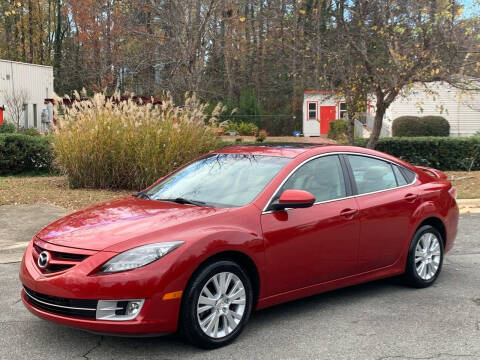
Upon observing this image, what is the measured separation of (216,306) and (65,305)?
108 centimetres

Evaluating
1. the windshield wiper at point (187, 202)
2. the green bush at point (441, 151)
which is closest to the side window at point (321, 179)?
the windshield wiper at point (187, 202)

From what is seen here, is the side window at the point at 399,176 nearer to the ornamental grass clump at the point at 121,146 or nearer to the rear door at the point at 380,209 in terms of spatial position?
the rear door at the point at 380,209

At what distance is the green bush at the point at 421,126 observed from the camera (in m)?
29.4

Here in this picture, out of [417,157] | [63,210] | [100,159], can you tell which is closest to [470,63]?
[417,157]

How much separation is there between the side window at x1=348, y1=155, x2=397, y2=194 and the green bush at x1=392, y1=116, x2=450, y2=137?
24.1 m

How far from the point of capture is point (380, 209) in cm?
570

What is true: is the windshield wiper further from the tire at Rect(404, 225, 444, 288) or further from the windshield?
the tire at Rect(404, 225, 444, 288)

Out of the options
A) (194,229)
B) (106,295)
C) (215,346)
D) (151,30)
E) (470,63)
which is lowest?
(215,346)

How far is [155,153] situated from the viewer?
12.3 m

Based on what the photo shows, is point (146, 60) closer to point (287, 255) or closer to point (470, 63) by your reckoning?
point (470, 63)

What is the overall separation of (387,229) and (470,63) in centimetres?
1032

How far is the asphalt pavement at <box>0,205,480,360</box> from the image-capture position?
4.38 metres

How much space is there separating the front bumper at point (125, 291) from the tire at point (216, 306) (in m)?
0.11

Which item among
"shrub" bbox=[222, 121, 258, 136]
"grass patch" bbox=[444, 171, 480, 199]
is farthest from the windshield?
"shrub" bbox=[222, 121, 258, 136]
